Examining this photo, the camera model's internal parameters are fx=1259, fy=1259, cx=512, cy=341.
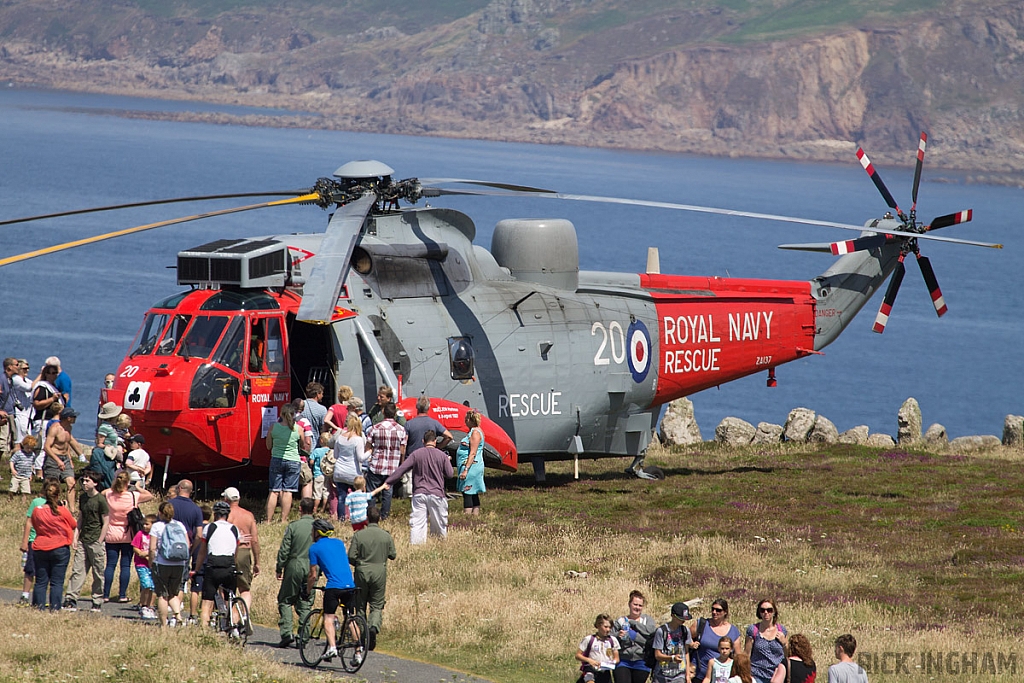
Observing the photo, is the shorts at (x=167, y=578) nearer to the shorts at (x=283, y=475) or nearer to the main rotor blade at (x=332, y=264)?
the main rotor blade at (x=332, y=264)

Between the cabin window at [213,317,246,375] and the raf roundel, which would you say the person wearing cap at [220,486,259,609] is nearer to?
the cabin window at [213,317,246,375]

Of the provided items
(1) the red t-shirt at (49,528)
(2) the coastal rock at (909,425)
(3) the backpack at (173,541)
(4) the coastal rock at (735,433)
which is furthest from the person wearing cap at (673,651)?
(2) the coastal rock at (909,425)

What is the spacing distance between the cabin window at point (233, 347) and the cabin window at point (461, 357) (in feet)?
12.1

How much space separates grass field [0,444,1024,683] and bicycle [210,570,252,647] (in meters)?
1.03

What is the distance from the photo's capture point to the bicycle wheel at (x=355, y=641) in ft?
43.1

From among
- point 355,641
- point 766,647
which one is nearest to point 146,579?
point 355,641

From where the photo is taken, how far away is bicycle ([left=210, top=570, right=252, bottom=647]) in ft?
45.1

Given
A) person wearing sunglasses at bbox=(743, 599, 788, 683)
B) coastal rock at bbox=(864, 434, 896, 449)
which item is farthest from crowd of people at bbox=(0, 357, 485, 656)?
coastal rock at bbox=(864, 434, 896, 449)

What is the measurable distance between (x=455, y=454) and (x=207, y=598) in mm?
7863

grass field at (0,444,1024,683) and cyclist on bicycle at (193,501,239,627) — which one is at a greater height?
cyclist on bicycle at (193,501,239,627)

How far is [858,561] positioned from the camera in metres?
19.2

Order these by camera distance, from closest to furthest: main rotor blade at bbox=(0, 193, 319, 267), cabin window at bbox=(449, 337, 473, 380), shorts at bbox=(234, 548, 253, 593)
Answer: shorts at bbox=(234, 548, 253, 593) < main rotor blade at bbox=(0, 193, 319, 267) < cabin window at bbox=(449, 337, 473, 380)

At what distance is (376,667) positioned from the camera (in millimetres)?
13570

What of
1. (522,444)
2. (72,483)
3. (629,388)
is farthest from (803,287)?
(72,483)
